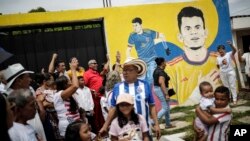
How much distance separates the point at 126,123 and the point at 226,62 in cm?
678

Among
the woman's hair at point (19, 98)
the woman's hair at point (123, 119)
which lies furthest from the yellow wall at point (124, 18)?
the woman's hair at point (19, 98)

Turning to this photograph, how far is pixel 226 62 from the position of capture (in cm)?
993

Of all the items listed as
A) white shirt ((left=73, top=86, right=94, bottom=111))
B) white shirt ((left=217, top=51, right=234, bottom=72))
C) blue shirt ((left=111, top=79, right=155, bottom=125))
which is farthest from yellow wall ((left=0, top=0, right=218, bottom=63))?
blue shirt ((left=111, top=79, right=155, bottom=125))

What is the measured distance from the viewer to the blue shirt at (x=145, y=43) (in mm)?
10039

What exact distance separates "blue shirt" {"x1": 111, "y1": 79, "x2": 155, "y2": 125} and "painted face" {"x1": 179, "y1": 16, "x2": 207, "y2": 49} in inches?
250

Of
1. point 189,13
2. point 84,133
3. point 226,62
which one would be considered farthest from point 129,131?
point 189,13

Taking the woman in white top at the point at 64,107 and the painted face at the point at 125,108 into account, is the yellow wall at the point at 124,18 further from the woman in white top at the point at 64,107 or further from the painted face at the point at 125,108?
the painted face at the point at 125,108

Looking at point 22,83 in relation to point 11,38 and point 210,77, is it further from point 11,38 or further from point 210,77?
point 210,77

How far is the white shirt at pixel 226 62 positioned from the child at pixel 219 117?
6.33m

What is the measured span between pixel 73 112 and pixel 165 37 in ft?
20.3

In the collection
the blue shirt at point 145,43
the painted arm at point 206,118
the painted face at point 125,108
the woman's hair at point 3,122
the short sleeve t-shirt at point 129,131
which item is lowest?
the short sleeve t-shirt at point 129,131

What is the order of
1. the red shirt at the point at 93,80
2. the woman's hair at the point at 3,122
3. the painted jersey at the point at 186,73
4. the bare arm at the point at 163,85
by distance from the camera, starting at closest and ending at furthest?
the woman's hair at the point at 3,122 < the bare arm at the point at 163,85 < the red shirt at the point at 93,80 < the painted jersey at the point at 186,73

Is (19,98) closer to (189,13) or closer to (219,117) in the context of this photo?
(219,117)

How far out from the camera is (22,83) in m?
3.93
